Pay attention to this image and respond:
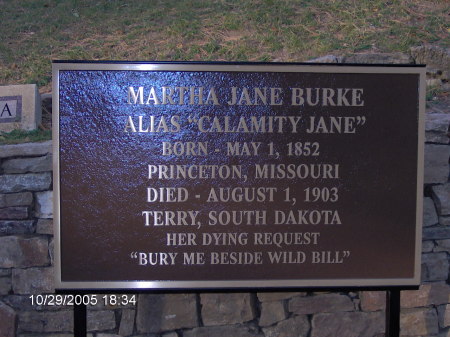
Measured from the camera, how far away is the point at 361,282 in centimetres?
296

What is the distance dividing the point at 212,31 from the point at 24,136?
2.42 metres

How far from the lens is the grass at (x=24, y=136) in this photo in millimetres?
4036

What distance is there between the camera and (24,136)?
13.6 ft

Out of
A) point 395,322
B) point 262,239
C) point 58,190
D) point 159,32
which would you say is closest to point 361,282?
point 395,322

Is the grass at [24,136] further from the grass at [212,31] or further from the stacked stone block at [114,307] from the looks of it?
the grass at [212,31]

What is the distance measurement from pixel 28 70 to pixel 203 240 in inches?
126

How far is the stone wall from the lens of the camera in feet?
11.6

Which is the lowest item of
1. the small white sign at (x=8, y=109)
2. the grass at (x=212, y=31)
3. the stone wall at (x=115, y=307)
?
the stone wall at (x=115, y=307)

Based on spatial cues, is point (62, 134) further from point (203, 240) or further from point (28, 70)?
point (28, 70)

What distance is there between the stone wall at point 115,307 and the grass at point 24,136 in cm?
44

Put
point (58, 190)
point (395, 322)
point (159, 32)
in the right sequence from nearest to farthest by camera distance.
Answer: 1. point (58, 190)
2. point (395, 322)
3. point (159, 32)

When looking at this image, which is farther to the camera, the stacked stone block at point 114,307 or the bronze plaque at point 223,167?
the stacked stone block at point 114,307
